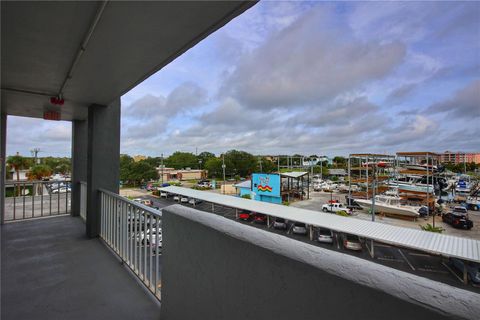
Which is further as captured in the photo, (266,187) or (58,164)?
(58,164)

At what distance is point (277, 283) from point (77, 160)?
15.4 ft

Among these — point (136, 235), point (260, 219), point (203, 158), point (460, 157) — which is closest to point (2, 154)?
point (136, 235)

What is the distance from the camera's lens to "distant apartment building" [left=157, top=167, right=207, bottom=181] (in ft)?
125

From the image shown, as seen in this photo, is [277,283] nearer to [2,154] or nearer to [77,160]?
[77,160]

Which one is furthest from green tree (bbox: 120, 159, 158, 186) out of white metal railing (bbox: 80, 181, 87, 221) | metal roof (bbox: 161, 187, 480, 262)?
white metal railing (bbox: 80, 181, 87, 221)

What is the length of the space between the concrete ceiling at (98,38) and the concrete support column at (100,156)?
2.16ft

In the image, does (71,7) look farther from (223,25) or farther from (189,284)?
(189,284)

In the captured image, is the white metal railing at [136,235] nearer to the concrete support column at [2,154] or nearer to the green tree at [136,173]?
the concrete support column at [2,154]

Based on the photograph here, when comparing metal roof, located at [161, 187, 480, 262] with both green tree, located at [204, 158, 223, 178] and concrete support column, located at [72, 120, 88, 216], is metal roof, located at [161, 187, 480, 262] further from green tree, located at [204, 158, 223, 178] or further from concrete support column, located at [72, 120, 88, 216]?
green tree, located at [204, 158, 223, 178]

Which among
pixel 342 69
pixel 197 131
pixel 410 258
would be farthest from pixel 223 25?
pixel 197 131

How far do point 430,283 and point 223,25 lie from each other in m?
1.51

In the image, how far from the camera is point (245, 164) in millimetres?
43594

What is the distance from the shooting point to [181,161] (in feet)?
156

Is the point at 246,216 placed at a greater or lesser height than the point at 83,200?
lesser
